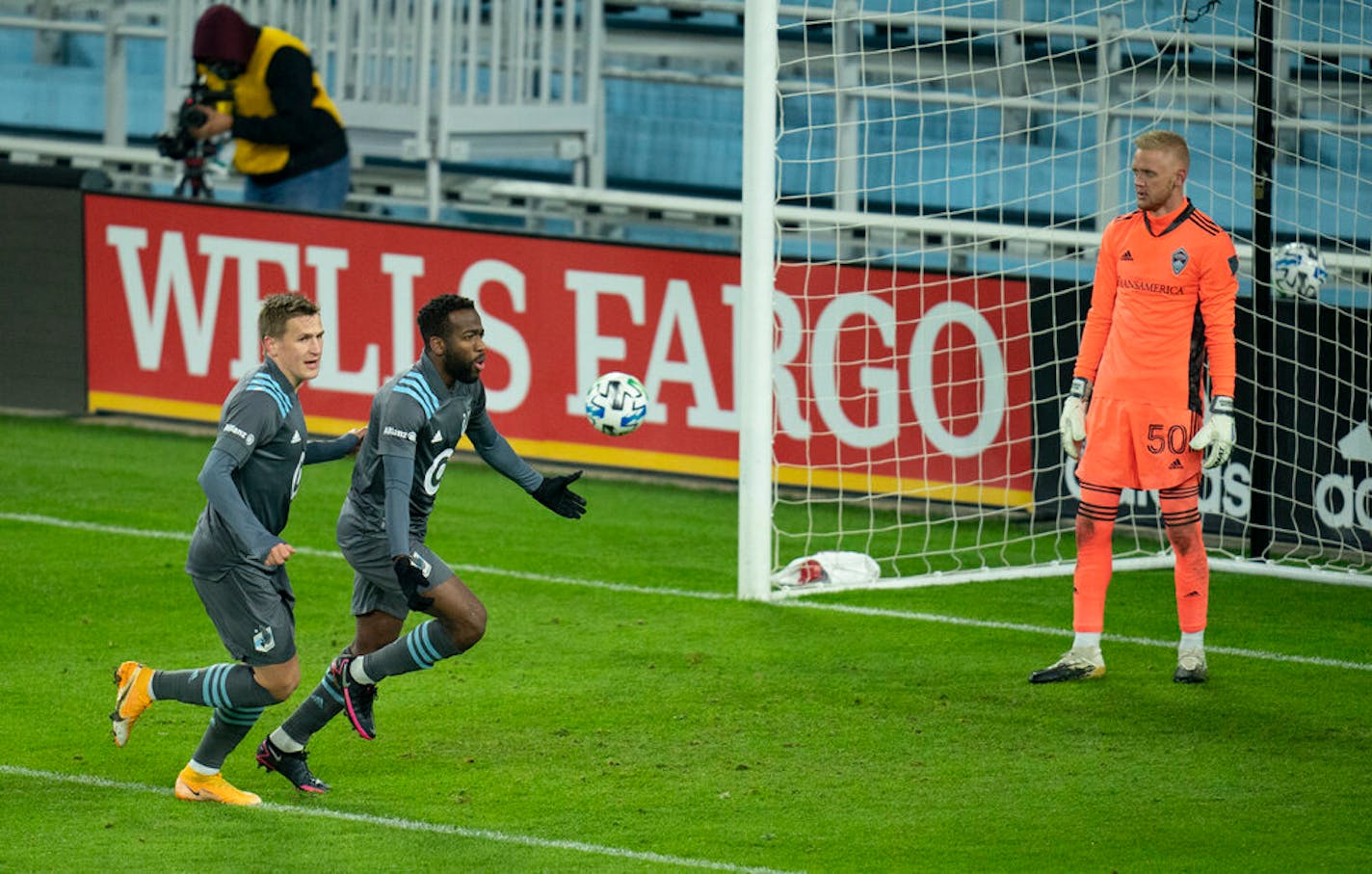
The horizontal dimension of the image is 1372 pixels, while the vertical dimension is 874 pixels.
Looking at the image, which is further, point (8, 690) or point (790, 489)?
point (790, 489)

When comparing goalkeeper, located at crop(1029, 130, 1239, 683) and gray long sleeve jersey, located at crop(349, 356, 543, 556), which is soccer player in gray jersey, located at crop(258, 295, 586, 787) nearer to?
gray long sleeve jersey, located at crop(349, 356, 543, 556)

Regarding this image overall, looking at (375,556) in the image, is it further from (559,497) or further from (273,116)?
(273,116)

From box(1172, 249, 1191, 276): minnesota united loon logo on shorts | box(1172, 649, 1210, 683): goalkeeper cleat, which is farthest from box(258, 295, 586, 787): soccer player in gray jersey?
box(1172, 649, 1210, 683): goalkeeper cleat

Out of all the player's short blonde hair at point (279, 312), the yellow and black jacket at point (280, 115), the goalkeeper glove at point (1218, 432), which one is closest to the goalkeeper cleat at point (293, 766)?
the player's short blonde hair at point (279, 312)

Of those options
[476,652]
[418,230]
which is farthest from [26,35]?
[476,652]

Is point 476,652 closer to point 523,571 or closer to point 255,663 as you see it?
point 523,571

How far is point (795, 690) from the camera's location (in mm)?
8172

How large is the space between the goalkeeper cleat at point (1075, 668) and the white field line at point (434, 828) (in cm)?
263

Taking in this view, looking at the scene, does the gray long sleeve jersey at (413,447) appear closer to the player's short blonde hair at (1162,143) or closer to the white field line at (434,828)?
the white field line at (434,828)

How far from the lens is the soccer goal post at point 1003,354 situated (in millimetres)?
9961

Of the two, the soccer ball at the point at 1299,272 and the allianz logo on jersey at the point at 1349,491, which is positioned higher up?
the soccer ball at the point at 1299,272

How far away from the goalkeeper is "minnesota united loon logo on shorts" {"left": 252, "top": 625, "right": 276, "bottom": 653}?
10.8 ft

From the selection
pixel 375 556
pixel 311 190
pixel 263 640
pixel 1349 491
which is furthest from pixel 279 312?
pixel 311 190

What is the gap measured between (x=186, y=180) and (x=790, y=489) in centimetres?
532
